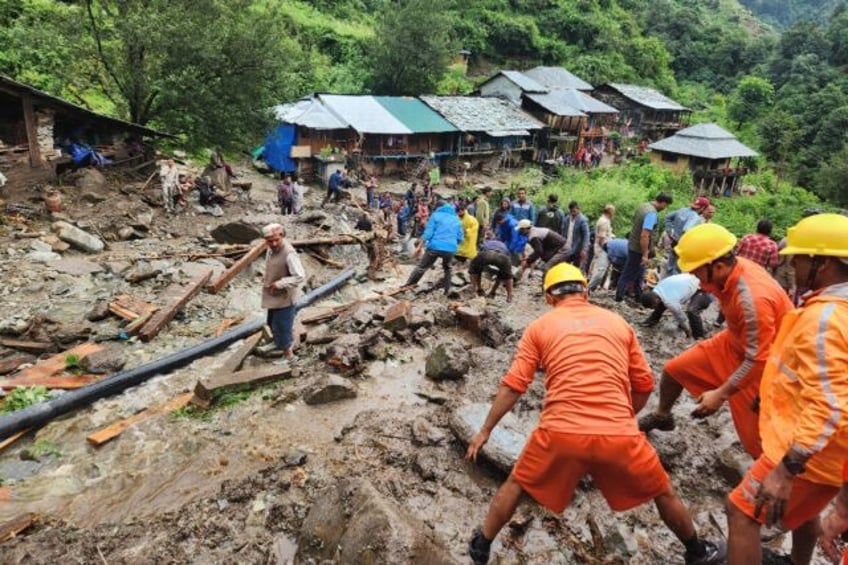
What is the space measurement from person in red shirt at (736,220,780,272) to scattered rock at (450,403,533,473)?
4.57 meters

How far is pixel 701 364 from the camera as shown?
363 centimetres

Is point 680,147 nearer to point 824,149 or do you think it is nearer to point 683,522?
point 824,149

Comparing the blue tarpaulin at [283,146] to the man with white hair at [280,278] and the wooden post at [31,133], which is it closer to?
the wooden post at [31,133]

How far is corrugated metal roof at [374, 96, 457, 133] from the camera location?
95.3 ft

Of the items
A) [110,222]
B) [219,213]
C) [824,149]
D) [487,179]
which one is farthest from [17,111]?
[824,149]

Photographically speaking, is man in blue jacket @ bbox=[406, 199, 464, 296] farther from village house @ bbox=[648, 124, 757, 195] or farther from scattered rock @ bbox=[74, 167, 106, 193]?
village house @ bbox=[648, 124, 757, 195]

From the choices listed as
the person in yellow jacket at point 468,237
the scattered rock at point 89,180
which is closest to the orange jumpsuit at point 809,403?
the person in yellow jacket at point 468,237

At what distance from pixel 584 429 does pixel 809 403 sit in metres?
0.96

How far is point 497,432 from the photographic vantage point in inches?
162

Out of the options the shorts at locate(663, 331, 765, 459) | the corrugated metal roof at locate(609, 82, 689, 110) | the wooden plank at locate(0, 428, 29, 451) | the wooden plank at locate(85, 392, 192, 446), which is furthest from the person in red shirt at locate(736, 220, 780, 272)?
Answer: the corrugated metal roof at locate(609, 82, 689, 110)

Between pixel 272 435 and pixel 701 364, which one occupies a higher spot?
pixel 701 364

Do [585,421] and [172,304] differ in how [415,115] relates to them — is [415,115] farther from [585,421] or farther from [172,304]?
[585,421]

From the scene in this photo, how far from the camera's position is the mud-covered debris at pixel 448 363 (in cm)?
545

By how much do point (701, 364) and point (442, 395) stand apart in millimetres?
2431
